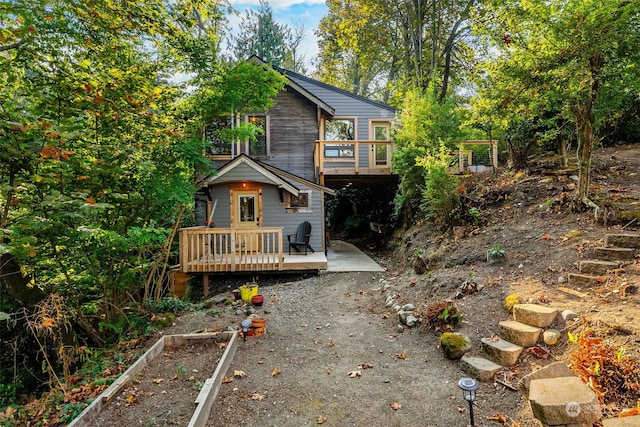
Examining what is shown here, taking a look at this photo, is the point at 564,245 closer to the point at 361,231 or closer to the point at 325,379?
the point at 325,379

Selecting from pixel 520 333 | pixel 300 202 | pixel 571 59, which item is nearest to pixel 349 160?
pixel 300 202

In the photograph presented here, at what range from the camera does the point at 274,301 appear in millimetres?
7066

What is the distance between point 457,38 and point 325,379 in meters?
16.0

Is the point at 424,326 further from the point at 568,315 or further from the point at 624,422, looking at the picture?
the point at 624,422

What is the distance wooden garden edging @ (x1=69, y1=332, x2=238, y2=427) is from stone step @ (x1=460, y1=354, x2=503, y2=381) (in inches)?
112

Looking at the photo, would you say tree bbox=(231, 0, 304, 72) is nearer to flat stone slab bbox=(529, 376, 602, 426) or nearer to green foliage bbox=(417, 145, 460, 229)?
green foliage bbox=(417, 145, 460, 229)

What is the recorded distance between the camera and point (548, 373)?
305cm

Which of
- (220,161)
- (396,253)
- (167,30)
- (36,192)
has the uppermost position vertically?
(167,30)

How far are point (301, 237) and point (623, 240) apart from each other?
26.5 ft

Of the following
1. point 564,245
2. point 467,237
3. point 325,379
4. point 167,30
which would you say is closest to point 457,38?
point 467,237

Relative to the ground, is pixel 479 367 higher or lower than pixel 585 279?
lower

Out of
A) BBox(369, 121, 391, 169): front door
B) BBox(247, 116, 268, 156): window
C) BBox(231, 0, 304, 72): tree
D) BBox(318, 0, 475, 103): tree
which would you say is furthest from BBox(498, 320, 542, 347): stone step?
BBox(231, 0, 304, 72): tree

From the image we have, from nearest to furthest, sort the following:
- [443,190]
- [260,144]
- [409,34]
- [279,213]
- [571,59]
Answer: [571,59]
[443,190]
[279,213]
[260,144]
[409,34]

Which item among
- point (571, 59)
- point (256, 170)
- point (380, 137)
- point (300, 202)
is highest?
point (380, 137)
